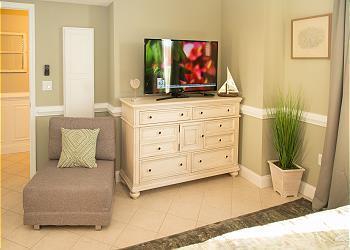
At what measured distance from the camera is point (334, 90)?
3133mm

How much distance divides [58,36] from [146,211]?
7.22 ft

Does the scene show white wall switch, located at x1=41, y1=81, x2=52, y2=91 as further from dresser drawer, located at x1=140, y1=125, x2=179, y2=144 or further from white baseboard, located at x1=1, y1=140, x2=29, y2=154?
white baseboard, located at x1=1, y1=140, x2=29, y2=154

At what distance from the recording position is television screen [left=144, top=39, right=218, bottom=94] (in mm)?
3873

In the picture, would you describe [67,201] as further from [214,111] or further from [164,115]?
[214,111]

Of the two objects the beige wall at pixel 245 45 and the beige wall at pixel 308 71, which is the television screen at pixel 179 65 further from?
the beige wall at pixel 308 71

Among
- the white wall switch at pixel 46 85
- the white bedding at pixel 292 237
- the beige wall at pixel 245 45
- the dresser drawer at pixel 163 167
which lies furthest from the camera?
the white wall switch at pixel 46 85

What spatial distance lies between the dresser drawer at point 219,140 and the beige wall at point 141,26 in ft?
3.53

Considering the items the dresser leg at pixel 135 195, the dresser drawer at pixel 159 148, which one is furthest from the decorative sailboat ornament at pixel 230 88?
the dresser leg at pixel 135 195

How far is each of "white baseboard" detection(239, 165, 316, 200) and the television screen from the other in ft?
3.64

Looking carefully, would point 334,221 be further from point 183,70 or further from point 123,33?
point 123,33

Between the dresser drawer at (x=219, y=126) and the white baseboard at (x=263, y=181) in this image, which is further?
the dresser drawer at (x=219, y=126)

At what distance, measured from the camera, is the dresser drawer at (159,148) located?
368cm

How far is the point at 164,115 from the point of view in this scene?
12.2 ft

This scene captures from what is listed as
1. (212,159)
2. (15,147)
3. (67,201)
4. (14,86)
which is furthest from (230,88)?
(15,147)
